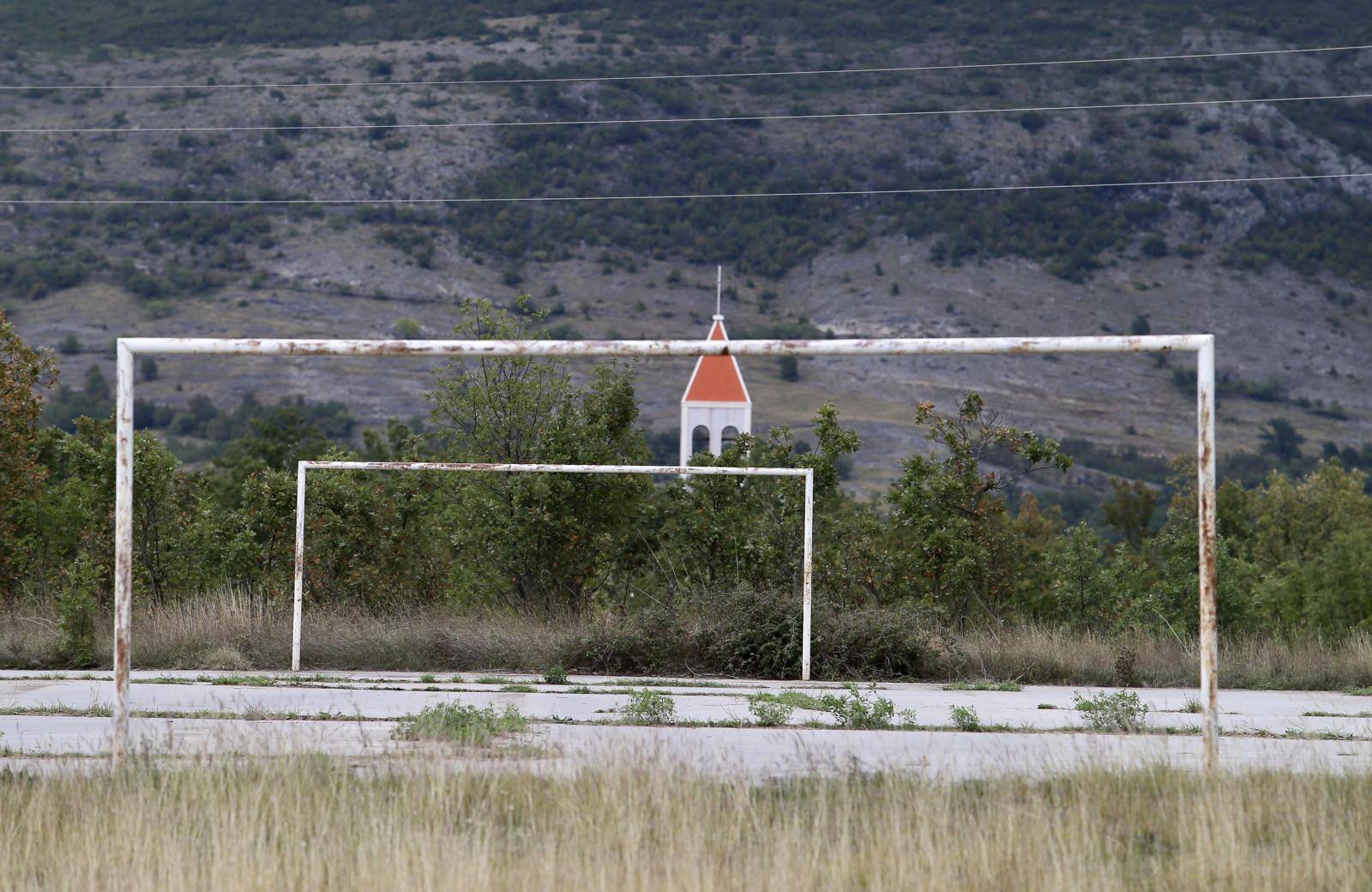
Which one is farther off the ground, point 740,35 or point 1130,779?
point 740,35

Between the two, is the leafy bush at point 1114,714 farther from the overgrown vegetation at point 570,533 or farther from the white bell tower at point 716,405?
the white bell tower at point 716,405

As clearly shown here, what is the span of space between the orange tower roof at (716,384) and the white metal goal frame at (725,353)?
114 feet

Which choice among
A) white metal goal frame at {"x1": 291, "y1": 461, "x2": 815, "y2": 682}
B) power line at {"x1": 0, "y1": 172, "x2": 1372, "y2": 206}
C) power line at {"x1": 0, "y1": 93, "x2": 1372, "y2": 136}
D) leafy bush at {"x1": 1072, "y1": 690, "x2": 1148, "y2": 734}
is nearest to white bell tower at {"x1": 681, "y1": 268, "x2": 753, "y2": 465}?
white metal goal frame at {"x1": 291, "y1": 461, "x2": 815, "y2": 682}

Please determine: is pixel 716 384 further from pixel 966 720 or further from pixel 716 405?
pixel 966 720

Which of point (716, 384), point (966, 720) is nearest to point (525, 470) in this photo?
point (966, 720)

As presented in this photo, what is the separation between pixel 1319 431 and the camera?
10112 cm

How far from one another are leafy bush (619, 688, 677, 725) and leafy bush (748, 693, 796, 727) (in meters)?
0.66

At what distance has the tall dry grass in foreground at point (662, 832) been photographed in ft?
21.2

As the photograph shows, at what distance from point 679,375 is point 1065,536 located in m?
77.6

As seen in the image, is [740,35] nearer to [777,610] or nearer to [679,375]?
[679,375]

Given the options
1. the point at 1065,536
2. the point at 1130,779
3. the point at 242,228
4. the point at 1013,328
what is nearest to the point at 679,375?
the point at 1013,328

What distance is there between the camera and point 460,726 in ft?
32.6

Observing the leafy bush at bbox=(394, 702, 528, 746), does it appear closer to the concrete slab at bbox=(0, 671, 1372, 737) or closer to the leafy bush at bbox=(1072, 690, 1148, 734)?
the concrete slab at bbox=(0, 671, 1372, 737)

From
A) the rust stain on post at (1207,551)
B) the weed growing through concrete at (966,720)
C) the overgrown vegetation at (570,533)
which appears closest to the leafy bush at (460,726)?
the weed growing through concrete at (966,720)
